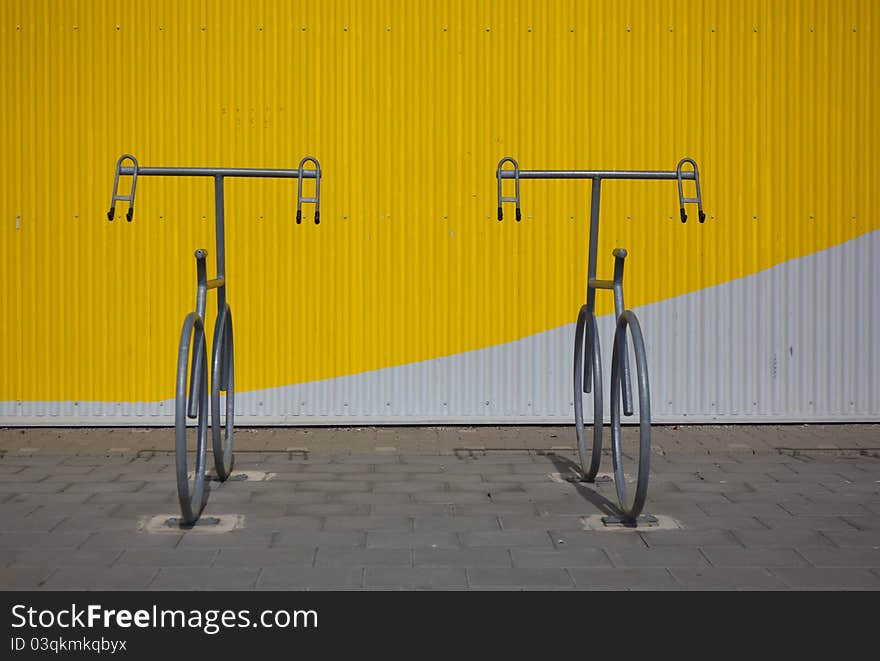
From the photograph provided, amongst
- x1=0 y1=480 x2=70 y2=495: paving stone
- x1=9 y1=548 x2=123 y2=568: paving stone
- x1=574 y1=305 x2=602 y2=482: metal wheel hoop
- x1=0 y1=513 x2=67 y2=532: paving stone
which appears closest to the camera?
x1=9 y1=548 x2=123 y2=568: paving stone

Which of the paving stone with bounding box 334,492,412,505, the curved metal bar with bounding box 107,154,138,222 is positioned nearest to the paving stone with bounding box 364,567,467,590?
the paving stone with bounding box 334,492,412,505

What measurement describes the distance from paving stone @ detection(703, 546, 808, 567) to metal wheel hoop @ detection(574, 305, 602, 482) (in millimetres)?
1177

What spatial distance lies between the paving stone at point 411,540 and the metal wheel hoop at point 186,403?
88 cm

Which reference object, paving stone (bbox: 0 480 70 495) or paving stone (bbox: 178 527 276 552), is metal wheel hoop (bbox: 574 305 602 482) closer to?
paving stone (bbox: 178 527 276 552)

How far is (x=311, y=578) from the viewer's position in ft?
14.4

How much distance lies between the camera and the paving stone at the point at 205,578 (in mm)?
4273

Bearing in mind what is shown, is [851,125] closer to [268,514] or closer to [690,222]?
[690,222]

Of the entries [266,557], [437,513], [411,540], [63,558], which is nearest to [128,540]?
[63,558]

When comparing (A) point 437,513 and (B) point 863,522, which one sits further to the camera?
(A) point 437,513

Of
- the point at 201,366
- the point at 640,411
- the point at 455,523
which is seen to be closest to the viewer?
the point at 640,411

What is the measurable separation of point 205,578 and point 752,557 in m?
2.33

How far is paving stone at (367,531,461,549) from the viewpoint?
489cm

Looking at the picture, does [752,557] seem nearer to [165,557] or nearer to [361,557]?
[361,557]

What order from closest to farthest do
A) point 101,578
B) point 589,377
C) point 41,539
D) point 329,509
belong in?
point 101,578 < point 41,539 < point 329,509 < point 589,377
